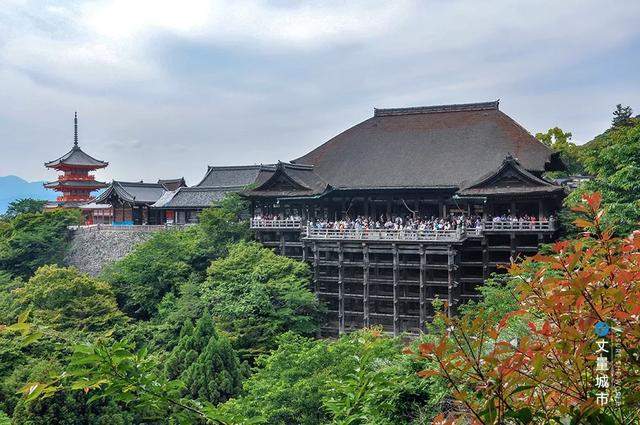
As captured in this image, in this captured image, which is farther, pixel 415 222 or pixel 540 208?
pixel 415 222

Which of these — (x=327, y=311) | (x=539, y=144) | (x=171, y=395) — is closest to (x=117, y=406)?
(x=327, y=311)

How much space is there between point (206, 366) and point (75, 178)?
39401 millimetres

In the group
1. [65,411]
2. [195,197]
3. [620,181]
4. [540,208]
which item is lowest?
[65,411]

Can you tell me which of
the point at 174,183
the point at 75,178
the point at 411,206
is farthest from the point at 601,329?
the point at 75,178

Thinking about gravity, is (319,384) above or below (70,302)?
below

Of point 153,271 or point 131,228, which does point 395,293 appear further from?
point 131,228

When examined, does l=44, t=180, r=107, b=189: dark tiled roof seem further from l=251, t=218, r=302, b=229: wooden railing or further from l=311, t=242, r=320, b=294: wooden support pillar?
l=311, t=242, r=320, b=294: wooden support pillar

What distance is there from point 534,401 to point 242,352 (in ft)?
67.2

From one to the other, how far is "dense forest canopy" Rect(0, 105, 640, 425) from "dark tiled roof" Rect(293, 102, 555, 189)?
515 centimetres

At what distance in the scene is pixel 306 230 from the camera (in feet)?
93.7

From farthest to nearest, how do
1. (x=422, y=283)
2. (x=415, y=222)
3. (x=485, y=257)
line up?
(x=415, y=222), (x=422, y=283), (x=485, y=257)

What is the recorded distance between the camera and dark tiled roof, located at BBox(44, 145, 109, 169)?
5122cm

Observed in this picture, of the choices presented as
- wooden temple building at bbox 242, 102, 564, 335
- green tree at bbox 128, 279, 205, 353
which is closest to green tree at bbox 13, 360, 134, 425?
green tree at bbox 128, 279, 205, 353

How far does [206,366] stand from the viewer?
18.4 metres
